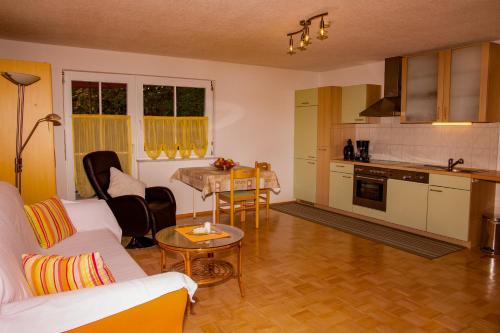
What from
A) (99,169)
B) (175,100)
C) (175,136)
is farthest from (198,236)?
(175,100)

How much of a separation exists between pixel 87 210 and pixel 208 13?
2.10 meters

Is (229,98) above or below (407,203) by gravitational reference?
above

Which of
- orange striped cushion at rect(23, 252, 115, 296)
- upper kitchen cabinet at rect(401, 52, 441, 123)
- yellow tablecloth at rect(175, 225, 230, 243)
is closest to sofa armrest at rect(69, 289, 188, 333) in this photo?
orange striped cushion at rect(23, 252, 115, 296)

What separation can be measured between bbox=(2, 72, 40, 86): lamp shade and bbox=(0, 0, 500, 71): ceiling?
573 mm

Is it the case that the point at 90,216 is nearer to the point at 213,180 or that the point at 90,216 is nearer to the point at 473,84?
the point at 213,180

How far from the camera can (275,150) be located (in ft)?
22.0

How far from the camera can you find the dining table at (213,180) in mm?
4824

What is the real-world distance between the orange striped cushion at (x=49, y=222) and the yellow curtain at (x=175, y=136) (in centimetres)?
233

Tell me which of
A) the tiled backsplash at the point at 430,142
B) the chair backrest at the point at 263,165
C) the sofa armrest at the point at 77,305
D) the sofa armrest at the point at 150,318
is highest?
the tiled backsplash at the point at 430,142

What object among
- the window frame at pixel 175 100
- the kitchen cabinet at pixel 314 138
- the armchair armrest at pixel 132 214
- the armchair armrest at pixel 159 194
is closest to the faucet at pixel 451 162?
the kitchen cabinet at pixel 314 138

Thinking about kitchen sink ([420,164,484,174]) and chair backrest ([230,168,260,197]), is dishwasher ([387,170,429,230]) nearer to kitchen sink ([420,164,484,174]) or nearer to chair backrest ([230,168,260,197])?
kitchen sink ([420,164,484,174])

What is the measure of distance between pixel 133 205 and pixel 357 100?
3746mm

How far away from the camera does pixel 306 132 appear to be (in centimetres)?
655

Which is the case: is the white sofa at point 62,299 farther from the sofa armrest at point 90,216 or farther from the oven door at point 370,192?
the oven door at point 370,192
